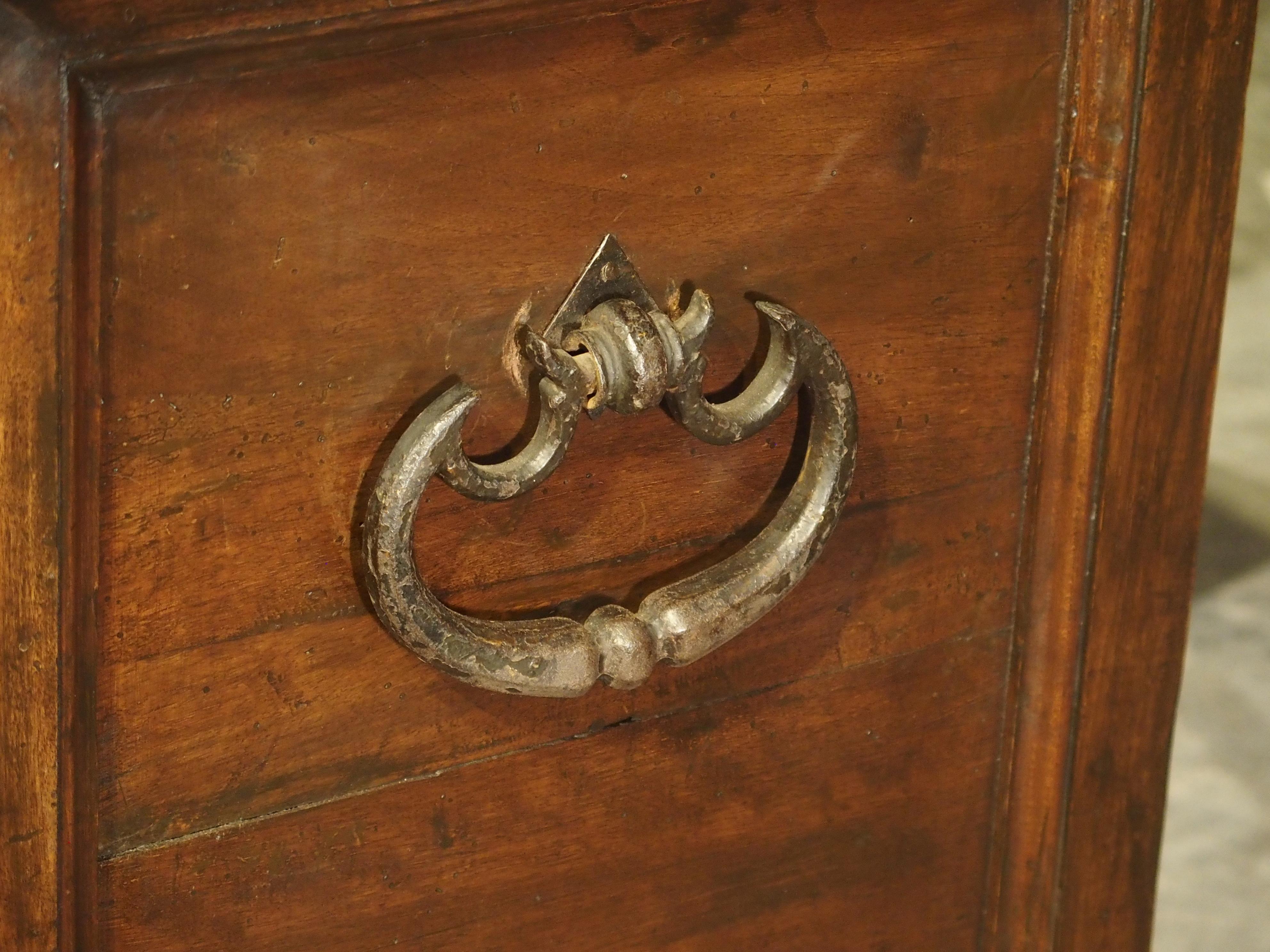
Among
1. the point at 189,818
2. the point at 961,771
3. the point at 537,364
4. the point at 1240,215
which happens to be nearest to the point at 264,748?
the point at 189,818

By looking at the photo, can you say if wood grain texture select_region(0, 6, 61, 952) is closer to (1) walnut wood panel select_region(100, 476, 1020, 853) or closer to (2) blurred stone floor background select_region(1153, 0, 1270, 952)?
(1) walnut wood panel select_region(100, 476, 1020, 853)

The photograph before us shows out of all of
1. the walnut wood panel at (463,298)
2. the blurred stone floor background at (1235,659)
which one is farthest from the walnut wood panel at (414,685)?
the blurred stone floor background at (1235,659)

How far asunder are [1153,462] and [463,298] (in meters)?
0.33

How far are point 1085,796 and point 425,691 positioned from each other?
338mm

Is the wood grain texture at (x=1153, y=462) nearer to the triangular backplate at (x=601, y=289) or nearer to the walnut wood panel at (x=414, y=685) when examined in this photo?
the walnut wood panel at (x=414, y=685)

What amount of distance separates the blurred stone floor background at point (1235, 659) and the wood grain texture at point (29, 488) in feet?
2.93

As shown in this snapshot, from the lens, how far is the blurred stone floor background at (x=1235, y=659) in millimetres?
1354

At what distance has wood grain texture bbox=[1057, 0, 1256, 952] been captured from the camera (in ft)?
2.24

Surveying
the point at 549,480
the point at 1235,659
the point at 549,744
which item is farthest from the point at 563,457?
the point at 1235,659

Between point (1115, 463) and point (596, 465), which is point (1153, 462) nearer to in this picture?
point (1115, 463)

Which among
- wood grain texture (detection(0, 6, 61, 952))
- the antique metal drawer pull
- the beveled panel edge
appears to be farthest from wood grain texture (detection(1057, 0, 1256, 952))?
wood grain texture (detection(0, 6, 61, 952))

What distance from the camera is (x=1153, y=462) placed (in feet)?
2.43

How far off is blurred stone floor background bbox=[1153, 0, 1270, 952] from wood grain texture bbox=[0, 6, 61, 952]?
35.1 inches

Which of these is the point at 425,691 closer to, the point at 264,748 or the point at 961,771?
the point at 264,748
